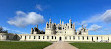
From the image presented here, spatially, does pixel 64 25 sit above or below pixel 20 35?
above

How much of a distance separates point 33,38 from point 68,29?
2836 cm

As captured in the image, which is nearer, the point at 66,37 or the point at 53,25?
the point at 66,37

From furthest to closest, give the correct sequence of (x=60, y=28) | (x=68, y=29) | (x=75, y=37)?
1. (x=60, y=28)
2. (x=68, y=29)
3. (x=75, y=37)

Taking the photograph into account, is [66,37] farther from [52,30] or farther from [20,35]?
[20,35]

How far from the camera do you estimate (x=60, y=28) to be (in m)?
88.8

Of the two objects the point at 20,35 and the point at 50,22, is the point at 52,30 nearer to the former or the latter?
the point at 50,22

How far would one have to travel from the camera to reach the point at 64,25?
285ft

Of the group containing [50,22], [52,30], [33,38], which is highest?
[50,22]

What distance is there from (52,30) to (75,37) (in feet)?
73.1

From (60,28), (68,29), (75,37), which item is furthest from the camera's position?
(60,28)

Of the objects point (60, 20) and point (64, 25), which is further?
point (60, 20)

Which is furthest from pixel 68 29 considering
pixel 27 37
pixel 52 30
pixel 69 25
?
pixel 27 37

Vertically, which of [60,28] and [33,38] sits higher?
[60,28]

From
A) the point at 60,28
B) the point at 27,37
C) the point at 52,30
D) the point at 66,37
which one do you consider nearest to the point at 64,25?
the point at 60,28
